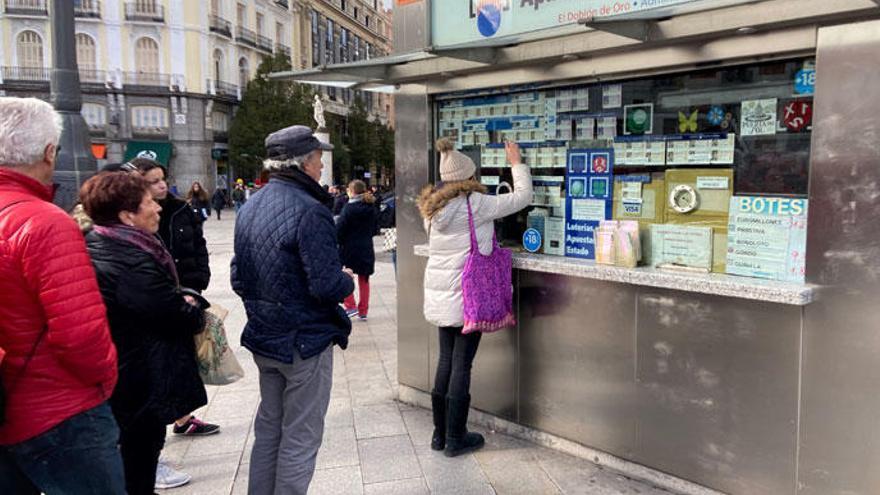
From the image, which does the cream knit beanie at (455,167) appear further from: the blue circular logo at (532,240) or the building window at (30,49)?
the building window at (30,49)

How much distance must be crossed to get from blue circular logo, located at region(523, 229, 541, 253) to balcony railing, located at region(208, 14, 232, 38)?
1507 inches

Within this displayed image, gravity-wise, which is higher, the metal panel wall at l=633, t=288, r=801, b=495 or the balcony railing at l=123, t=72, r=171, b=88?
the balcony railing at l=123, t=72, r=171, b=88

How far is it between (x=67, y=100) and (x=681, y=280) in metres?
6.57

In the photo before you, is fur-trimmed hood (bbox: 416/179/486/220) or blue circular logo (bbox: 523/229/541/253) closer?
fur-trimmed hood (bbox: 416/179/486/220)

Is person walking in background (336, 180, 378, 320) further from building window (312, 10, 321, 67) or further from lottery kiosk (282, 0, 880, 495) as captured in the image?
building window (312, 10, 321, 67)

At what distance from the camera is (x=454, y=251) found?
12.5 feet

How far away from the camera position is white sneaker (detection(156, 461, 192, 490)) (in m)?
3.63

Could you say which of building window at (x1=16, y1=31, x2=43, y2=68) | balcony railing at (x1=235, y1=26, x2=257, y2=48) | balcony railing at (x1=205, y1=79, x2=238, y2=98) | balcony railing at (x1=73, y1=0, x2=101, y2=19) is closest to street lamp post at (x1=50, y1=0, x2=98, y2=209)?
balcony railing at (x1=205, y1=79, x2=238, y2=98)

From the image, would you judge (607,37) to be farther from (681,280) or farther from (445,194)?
(681,280)

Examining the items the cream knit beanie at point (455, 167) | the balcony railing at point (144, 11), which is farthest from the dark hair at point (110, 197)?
the balcony railing at point (144, 11)

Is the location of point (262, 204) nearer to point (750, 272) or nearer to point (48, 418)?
point (48, 418)

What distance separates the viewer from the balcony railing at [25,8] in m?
35.4

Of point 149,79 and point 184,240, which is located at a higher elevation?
point 149,79

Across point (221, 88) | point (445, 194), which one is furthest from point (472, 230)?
point (221, 88)
